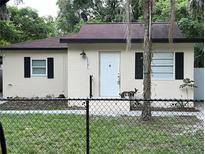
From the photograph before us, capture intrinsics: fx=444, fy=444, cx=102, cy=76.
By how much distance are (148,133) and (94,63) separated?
7.47 m

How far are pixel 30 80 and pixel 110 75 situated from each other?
182 inches

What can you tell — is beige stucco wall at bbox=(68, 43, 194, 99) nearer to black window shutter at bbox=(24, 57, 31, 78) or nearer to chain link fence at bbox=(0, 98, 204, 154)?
chain link fence at bbox=(0, 98, 204, 154)

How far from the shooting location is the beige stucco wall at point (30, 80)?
65.9 feet

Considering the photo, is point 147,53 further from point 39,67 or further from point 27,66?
point 27,66

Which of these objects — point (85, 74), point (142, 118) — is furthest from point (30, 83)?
point (142, 118)

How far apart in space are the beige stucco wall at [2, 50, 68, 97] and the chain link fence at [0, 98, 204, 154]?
591cm

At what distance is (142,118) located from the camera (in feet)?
41.6

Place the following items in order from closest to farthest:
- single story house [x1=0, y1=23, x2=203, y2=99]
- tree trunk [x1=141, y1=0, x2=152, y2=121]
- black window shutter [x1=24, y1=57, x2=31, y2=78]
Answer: tree trunk [x1=141, y1=0, x2=152, y2=121] < single story house [x1=0, y1=23, x2=203, y2=99] < black window shutter [x1=24, y1=57, x2=31, y2=78]

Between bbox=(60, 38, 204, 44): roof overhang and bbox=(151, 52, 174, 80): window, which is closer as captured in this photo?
bbox=(60, 38, 204, 44): roof overhang

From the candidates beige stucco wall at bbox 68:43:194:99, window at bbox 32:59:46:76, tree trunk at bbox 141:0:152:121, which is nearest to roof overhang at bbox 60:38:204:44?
beige stucco wall at bbox 68:43:194:99

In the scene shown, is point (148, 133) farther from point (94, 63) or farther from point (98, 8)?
point (98, 8)

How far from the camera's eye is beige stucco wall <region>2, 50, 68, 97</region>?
20078 mm

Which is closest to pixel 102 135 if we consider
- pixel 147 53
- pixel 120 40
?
pixel 147 53

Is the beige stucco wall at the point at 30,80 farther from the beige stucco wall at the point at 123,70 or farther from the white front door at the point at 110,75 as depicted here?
the white front door at the point at 110,75
